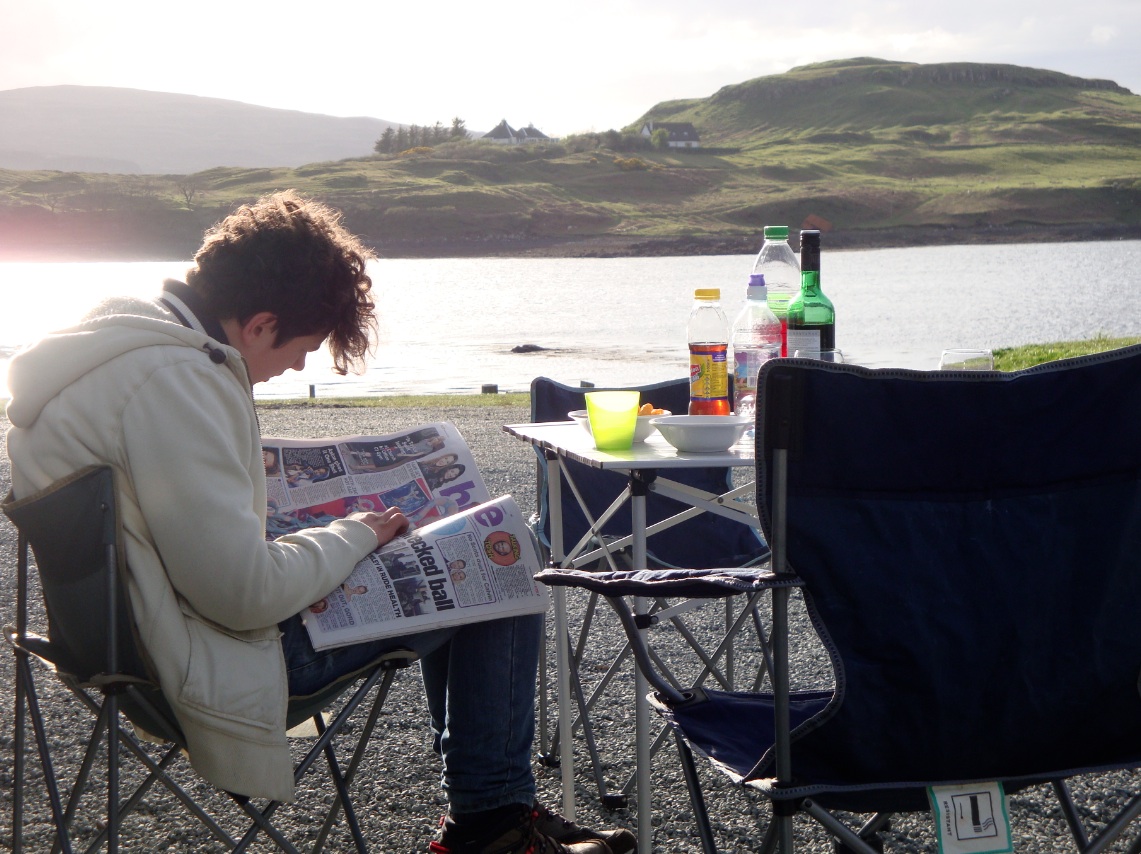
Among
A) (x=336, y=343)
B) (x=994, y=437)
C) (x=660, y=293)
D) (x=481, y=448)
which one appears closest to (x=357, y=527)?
(x=336, y=343)

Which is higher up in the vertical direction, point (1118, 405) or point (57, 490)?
point (1118, 405)

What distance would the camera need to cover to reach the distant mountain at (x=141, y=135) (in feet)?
535

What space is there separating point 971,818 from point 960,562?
0.31 m

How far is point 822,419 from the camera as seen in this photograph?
1.26m

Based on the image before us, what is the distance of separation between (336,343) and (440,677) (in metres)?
0.63

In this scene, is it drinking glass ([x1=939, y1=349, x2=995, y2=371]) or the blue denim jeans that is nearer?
the blue denim jeans

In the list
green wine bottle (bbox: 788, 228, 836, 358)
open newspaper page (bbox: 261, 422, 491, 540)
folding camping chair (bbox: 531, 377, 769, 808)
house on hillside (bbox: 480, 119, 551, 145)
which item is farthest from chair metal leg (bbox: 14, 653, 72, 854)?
house on hillside (bbox: 480, 119, 551, 145)

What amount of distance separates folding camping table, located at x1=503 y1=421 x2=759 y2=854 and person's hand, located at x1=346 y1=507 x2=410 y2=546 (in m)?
0.31

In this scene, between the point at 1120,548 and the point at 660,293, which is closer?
the point at 1120,548

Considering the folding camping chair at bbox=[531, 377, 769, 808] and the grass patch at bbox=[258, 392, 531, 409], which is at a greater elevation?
the folding camping chair at bbox=[531, 377, 769, 808]

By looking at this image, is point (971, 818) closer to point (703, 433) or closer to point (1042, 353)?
point (703, 433)

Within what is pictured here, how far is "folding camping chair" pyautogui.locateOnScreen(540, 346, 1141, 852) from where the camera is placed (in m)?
1.27

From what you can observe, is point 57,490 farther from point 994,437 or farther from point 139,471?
point 994,437

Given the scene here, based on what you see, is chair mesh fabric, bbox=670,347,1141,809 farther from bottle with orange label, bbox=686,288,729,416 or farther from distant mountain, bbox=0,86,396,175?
distant mountain, bbox=0,86,396,175
